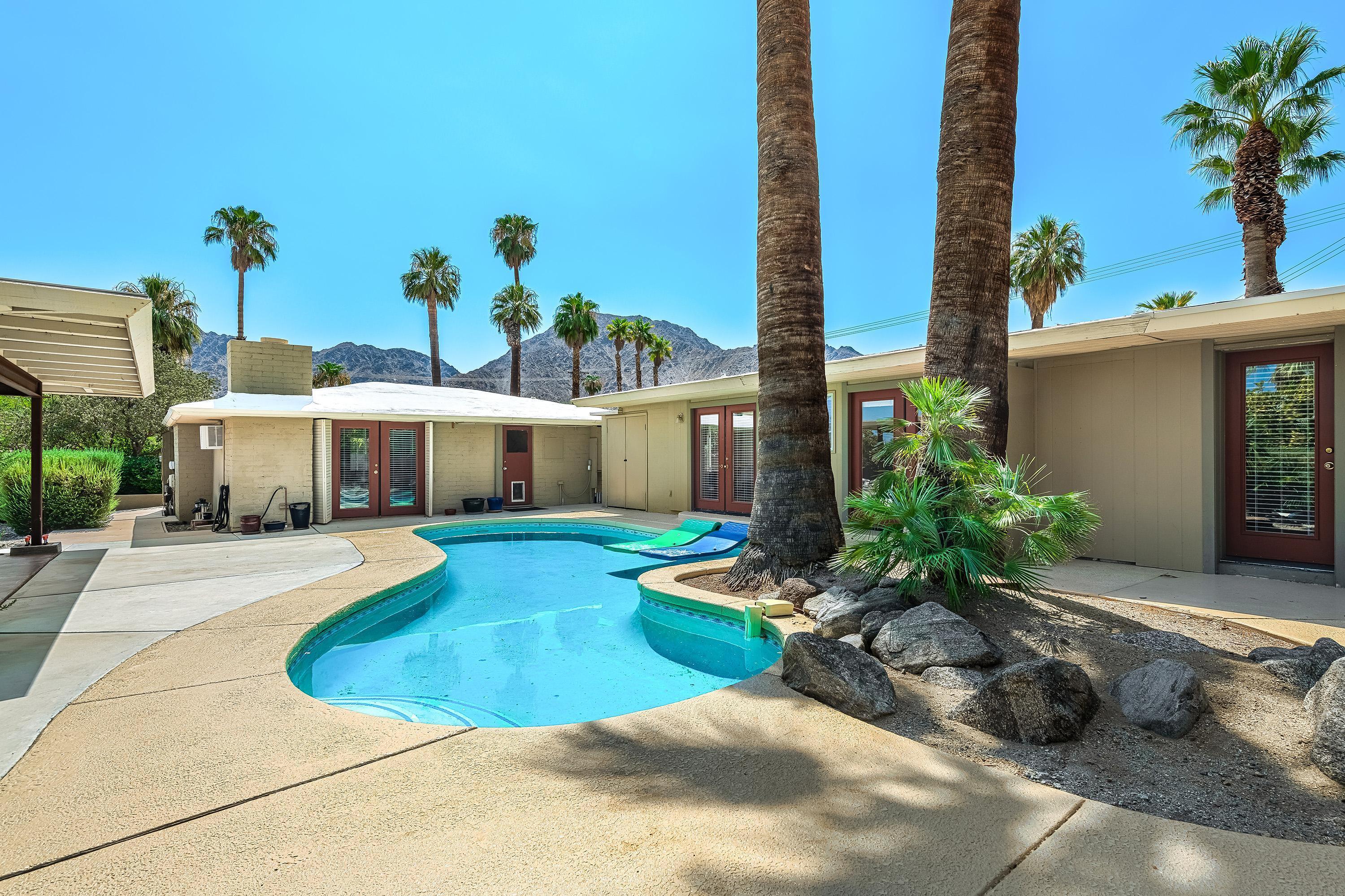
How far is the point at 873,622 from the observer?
14.9 ft

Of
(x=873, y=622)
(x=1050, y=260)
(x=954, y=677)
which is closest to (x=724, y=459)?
(x=873, y=622)

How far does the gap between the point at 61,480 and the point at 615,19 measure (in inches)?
547

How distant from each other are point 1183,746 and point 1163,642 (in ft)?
5.01

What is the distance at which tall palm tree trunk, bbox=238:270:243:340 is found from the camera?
29.4m

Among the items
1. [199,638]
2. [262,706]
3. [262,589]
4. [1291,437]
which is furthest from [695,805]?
[1291,437]

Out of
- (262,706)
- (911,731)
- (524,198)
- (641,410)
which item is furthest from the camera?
(524,198)

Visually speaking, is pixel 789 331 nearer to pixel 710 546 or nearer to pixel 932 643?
pixel 932 643

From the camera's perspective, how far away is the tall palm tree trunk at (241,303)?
2938 centimetres

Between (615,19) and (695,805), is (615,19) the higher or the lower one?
the higher one

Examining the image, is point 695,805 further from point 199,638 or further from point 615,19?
point 615,19

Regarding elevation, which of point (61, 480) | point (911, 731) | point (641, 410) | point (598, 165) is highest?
point (598, 165)

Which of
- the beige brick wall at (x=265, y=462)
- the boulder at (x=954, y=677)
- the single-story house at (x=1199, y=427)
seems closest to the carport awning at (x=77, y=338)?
the beige brick wall at (x=265, y=462)

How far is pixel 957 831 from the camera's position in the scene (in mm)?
2203

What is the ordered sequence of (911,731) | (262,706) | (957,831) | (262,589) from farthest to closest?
1. (262,589)
2. (262,706)
3. (911,731)
4. (957,831)
